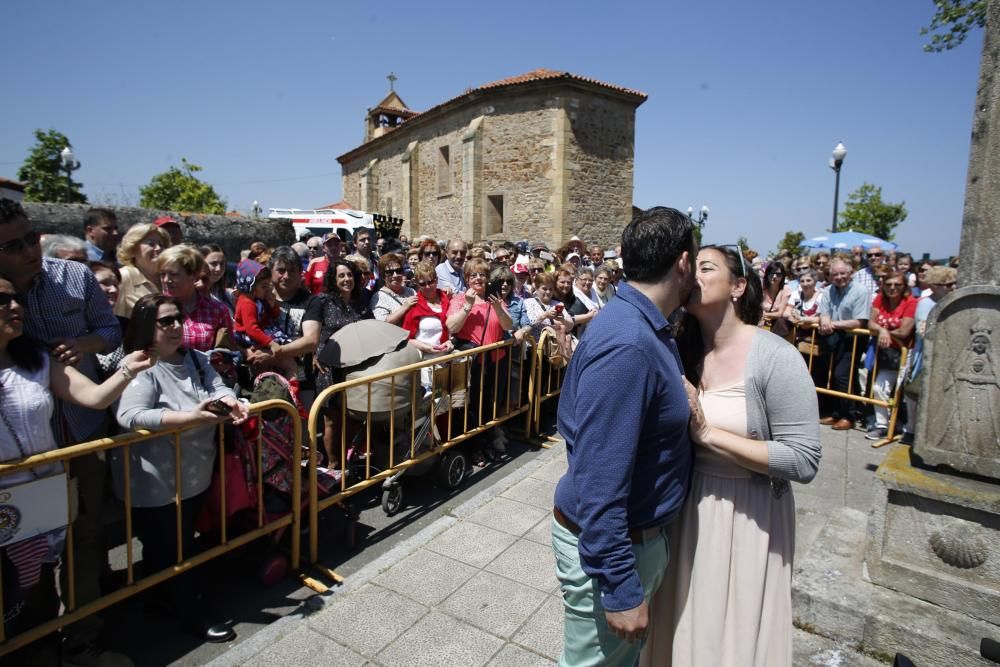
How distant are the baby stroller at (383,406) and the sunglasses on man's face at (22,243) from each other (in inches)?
75.0

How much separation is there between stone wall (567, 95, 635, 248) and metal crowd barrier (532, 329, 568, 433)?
16738 mm

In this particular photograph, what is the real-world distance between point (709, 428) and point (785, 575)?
607 millimetres

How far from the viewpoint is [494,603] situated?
10.5ft

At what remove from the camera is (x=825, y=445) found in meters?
6.15

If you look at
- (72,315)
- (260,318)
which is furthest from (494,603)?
(260,318)

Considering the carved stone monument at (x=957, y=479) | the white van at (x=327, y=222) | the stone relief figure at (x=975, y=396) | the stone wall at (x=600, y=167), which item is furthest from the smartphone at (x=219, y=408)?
the stone wall at (x=600, y=167)

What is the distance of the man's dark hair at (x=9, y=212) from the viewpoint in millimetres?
2762

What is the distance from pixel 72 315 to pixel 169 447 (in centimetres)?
93

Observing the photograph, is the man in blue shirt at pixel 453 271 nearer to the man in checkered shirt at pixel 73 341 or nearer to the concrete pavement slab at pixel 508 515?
the concrete pavement slab at pixel 508 515

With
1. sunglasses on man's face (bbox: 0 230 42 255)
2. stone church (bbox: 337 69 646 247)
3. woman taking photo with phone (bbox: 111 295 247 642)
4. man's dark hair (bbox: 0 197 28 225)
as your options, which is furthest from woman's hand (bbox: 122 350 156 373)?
stone church (bbox: 337 69 646 247)

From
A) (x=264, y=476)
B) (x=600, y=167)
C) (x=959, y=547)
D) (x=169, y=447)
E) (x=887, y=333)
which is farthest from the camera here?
(x=600, y=167)

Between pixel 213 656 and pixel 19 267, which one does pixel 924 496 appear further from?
pixel 19 267

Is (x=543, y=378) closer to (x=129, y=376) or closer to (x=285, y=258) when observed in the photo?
(x=285, y=258)

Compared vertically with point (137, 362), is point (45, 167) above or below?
above
